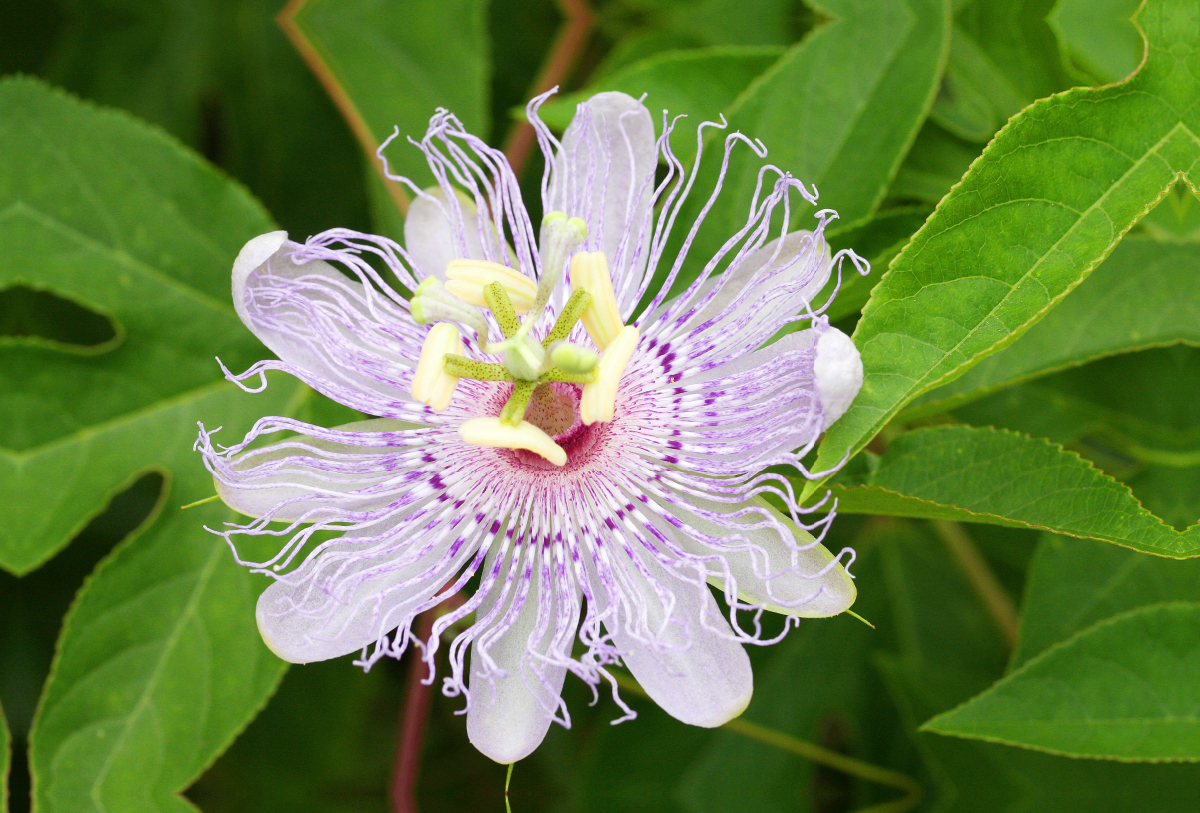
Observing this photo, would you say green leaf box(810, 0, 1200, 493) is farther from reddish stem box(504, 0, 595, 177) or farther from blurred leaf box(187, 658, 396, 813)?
blurred leaf box(187, 658, 396, 813)

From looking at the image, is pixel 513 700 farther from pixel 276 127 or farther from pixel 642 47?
pixel 276 127

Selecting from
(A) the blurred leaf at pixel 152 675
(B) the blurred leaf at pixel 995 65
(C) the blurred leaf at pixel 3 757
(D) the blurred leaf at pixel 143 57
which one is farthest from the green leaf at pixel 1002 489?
(D) the blurred leaf at pixel 143 57

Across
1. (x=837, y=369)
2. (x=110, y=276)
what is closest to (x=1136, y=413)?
(x=837, y=369)

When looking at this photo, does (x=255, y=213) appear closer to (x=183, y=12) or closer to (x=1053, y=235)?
(x=183, y=12)

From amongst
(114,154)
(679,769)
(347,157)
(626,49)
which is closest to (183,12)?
(347,157)

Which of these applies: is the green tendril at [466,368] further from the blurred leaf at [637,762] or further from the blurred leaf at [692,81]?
the blurred leaf at [637,762]
